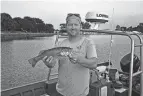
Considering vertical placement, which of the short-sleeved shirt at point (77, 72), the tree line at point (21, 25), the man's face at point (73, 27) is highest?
the tree line at point (21, 25)

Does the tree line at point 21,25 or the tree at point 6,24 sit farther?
the tree line at point 21,25

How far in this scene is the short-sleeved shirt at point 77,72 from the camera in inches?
75.1

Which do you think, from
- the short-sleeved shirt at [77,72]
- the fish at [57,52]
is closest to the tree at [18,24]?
the fish at [57,52]

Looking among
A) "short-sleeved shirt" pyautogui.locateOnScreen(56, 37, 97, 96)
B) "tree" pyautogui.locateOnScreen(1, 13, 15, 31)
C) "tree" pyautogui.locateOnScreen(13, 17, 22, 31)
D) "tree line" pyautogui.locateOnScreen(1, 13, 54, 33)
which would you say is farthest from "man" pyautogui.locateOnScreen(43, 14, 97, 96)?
"tree" pyautogui.locateOnScreen(13, 17, 22, 31)

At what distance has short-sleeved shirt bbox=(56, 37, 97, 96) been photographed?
1907mm

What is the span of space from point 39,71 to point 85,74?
10449 millimetres

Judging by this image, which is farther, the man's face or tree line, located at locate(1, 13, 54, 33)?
tree line, located at locate(1, 13, 54, 33)

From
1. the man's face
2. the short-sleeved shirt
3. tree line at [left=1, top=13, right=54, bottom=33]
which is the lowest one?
the short-sleeved shirt

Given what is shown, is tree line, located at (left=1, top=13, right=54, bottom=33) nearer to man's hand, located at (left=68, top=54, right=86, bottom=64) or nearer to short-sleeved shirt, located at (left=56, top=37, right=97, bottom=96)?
short-sleeved shirt, located at (left=56, top=37, right=97, bottom=96)

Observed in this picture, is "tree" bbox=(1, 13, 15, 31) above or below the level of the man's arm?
above

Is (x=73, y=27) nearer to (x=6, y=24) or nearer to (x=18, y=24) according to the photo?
(x=6, y=24)

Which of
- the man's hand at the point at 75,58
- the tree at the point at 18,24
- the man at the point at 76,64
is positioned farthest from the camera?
the tree at the point at 18,24

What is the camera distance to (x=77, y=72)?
1908 millimetres

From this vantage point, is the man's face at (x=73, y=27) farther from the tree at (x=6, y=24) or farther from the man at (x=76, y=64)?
the tree at (x=6, y=24)
